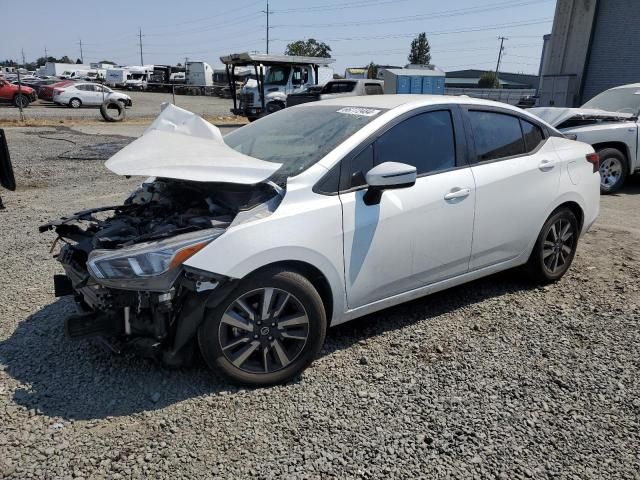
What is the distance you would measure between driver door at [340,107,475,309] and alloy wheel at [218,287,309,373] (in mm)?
432

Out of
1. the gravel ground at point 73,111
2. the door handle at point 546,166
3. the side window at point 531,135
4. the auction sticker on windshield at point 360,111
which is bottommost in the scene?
the gravel ground at point 73,111

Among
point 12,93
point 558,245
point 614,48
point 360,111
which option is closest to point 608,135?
point 558,245

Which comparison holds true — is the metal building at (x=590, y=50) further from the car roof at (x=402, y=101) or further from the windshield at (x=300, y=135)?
the windshield at (x=300, y=135)

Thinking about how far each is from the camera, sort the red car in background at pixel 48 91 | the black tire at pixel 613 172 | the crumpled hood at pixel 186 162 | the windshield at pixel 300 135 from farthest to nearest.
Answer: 1. the red car in background at pixel 48 91
2. the black tire at pixel 613 172
3. the windshield at pixel 300 135
4. the crumpled hood at pixel 186 162

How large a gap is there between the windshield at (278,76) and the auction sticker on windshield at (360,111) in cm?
1944

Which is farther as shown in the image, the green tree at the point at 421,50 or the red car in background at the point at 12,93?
the green tree at the point at 421,50

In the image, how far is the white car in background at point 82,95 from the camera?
30484 millimetres

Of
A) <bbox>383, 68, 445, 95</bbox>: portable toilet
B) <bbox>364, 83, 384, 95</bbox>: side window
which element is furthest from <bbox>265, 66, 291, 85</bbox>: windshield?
<bbox>364, 83, 384, 95</bbox>: side window

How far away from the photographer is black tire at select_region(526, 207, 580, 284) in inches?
174

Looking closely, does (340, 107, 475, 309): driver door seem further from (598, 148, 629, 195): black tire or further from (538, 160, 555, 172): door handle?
(598, 148, 629, 195): black tire

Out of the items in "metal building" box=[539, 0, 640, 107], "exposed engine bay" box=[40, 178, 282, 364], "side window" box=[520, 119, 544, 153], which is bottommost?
"exposed engine bay" box=[40, 178, 282, 364]

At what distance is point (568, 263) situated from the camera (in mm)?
4742

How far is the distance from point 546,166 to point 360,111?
1738 mm

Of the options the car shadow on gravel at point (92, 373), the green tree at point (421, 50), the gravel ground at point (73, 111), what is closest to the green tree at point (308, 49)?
the green tree at point (421, 50)
